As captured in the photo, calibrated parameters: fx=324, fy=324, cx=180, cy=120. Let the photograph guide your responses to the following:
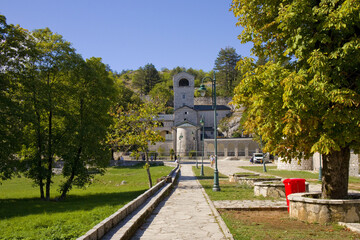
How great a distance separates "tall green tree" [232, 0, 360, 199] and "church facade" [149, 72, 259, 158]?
55311mm

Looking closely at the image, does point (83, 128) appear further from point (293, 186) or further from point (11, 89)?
point (293, 186)

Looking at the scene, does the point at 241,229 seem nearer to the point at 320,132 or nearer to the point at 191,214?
the point at 191,214

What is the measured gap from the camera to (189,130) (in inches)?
2751

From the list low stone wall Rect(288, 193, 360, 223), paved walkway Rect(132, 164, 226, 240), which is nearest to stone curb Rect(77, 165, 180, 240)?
paved walkway Rect(132, 164, 226, 240)

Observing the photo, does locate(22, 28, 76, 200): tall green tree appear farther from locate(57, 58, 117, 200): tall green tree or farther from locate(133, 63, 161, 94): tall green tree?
locate(133, 63, 161, 94): tall green tree

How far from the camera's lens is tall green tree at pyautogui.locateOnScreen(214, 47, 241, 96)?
110 metres

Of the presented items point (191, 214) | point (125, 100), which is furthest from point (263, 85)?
point (125, 100)

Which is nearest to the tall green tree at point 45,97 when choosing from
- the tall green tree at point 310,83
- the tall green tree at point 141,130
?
the tall green tree at point 141,130

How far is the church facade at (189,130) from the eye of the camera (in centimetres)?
6788

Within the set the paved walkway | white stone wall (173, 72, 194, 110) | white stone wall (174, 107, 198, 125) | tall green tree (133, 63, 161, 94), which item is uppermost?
tall green tree (133, 63, 161, 94)

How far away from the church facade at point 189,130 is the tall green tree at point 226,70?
1010 inches

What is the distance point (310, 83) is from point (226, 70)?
106 meters

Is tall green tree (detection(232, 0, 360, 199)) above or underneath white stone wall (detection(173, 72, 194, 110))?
underneath

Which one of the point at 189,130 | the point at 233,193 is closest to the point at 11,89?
the point at 233,193
